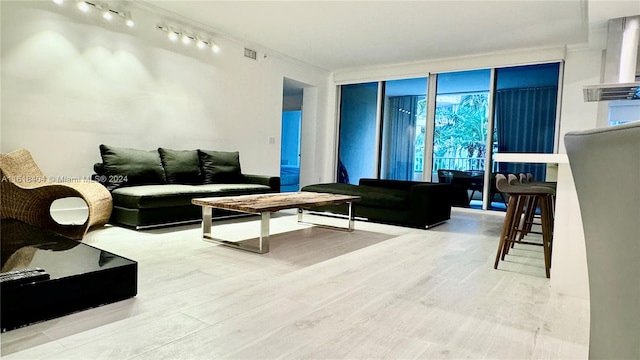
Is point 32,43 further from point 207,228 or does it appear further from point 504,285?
point 504,285

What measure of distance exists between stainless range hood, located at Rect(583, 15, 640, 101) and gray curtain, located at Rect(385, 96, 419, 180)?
10.6ft

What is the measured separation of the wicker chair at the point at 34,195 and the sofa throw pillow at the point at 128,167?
1.46ft

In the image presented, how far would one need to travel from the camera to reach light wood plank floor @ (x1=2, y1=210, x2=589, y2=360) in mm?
1424

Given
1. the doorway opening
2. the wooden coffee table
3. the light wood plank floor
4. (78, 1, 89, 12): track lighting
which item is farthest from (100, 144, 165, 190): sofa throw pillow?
the doorway opening

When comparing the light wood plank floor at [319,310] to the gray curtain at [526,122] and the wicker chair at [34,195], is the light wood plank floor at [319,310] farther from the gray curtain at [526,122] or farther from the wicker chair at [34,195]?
the gray curtain at [526,122]

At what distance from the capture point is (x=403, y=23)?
15.6ft

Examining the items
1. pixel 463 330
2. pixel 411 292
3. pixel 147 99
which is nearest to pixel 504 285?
pixel 411 292

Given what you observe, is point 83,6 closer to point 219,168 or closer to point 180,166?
point 180,166

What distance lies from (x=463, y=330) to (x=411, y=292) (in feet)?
1.57

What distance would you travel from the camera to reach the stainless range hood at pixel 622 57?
3.94m

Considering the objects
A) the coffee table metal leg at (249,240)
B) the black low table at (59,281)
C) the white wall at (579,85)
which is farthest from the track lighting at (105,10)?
the white wall at (579,85)

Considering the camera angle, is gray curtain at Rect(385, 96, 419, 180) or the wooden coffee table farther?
gray curtain at Rect(385, 96, 419, 180)

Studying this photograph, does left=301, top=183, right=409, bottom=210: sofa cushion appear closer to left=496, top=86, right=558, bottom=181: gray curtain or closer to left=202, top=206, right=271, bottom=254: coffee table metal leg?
left=202, top=206, right=271, bottom=254: coffee table metal leg

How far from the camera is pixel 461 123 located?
655 centimetres
